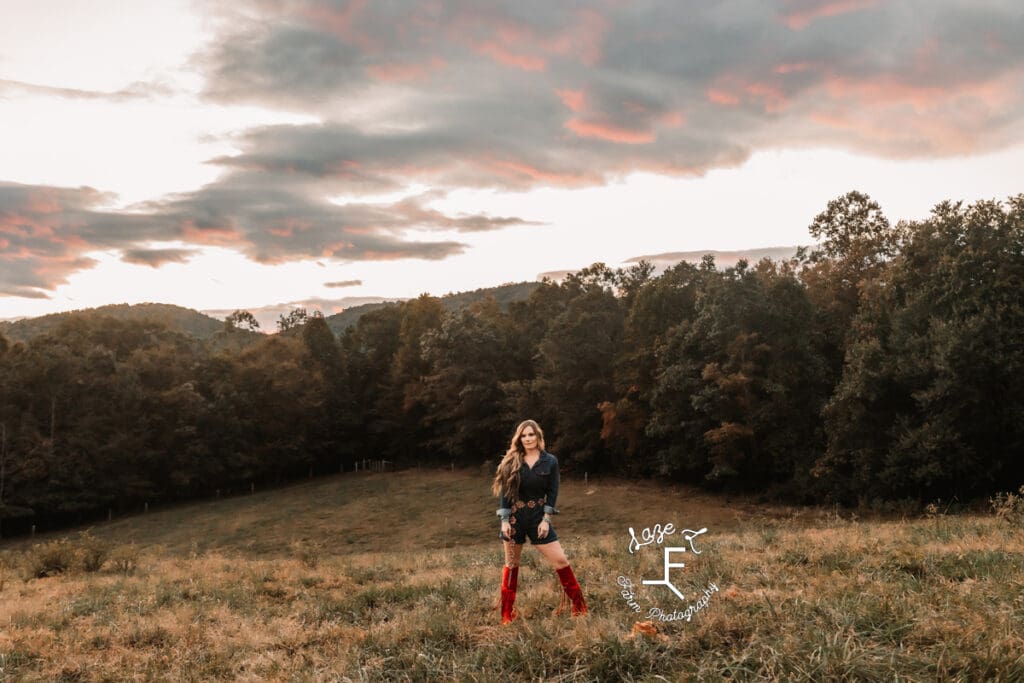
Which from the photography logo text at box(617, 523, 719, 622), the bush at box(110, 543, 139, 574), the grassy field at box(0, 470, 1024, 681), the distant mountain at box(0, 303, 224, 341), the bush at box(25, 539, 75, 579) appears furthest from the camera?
the distant mountain at box(0, 303, 224, 341)

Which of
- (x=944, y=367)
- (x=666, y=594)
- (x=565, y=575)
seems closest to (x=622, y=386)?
(x=944, y=367)

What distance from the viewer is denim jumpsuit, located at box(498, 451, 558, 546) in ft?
25.0

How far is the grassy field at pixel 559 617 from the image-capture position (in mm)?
5504

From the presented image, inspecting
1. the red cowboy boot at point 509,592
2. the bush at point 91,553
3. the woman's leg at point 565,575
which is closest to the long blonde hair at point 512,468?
the woman's leg at point 565,575

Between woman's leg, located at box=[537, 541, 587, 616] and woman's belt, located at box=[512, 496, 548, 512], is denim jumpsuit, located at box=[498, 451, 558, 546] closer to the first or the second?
woman's belt, located at box=[512, 496, 548, 512]

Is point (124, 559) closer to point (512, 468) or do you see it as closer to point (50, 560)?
point (50, 560)

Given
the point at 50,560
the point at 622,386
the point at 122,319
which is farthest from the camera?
the point at 122,319

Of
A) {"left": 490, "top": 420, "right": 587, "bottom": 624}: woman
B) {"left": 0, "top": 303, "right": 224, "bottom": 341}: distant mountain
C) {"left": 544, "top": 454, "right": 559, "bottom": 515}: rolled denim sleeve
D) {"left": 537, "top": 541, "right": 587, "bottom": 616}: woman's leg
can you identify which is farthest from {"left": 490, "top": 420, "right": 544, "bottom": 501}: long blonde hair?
{"left": 0, "top": 303, "right": 224, "bottom": 341}: distant mountain

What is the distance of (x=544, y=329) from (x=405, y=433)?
19916mm

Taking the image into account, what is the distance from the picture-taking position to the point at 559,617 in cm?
721

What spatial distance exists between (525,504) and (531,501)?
0.08 meters

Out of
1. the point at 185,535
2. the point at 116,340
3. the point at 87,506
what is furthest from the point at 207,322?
the point at 185,535

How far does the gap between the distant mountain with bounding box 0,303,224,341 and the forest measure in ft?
11.3

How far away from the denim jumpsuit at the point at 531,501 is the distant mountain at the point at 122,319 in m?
58.4
